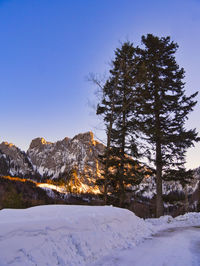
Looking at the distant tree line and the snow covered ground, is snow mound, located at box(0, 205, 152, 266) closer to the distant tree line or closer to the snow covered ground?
the snow covered ground

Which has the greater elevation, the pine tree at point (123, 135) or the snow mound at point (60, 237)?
the pine tree at point (123, 135)

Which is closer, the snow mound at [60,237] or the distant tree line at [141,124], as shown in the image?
the snow mound at [60,237]

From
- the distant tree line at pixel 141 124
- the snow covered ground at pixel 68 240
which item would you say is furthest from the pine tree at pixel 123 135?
the snow covered ground at pixel 68 240

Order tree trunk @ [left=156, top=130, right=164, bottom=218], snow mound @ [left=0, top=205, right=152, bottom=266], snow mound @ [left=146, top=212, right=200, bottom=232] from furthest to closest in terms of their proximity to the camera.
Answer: tree trunk @ [left=156, top=130, right=164, bottom=218] → snow mound @ [left=146, top=212, right=200, bottom=232] → snow mound @ [left=0, top=205, right=152, bottom=266]

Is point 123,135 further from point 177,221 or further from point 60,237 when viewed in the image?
point 60,237

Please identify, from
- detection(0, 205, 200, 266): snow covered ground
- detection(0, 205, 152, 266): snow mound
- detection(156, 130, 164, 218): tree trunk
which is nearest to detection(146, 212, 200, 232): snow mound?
detection(156, 130, 164, 218): tree trunk

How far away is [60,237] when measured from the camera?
4340 millimetres

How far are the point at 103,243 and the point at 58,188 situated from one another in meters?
169

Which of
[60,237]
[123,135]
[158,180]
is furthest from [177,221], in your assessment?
[60,237]

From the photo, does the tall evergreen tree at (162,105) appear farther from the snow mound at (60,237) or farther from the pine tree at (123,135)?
the snow mound at (60,237)

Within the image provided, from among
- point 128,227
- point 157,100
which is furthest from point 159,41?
point 128,227

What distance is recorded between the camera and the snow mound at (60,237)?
3.50 metres

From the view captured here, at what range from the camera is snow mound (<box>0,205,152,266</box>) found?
3.50 metres

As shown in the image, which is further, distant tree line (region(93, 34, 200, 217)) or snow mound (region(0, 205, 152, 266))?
distant tree line (region(93, 34, 200, 217))
